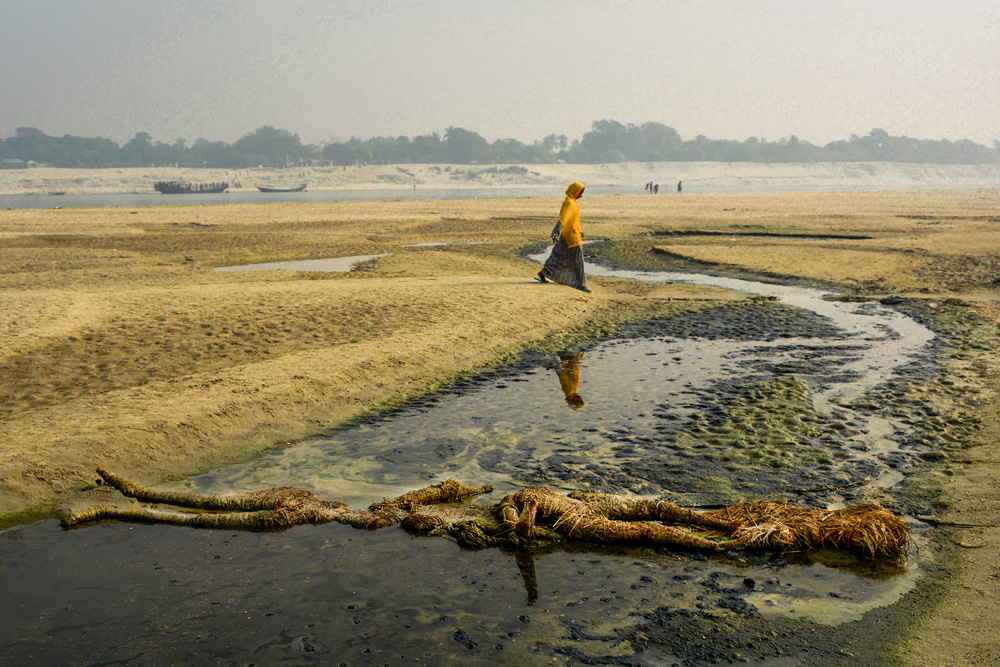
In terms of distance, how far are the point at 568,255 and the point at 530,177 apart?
527ft

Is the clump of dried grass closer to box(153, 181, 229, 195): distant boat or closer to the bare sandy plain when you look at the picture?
the bare sandy plain

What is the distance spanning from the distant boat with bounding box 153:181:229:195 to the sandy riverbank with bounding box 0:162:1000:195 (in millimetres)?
19182

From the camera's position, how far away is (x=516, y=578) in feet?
14.1

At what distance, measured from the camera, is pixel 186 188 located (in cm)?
10288

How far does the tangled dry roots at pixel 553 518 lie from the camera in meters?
4.46

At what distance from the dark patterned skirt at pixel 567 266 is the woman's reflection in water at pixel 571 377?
436cm

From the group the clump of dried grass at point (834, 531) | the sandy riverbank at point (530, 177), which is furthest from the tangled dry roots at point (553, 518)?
the sandy riverbank at point (530, 177)

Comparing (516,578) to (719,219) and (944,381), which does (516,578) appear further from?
(719,219)

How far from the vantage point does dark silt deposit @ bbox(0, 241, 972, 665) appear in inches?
142

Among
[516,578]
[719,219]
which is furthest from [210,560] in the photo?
[719,219]

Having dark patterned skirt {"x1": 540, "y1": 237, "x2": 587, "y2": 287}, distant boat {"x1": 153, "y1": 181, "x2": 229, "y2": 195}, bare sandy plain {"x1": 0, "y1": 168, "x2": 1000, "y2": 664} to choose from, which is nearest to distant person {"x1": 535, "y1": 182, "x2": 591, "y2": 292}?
dark patterned skirt {"x1": 540, "y1": 237, "x2": 587, "y2": 287}

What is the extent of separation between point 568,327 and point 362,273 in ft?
20.6

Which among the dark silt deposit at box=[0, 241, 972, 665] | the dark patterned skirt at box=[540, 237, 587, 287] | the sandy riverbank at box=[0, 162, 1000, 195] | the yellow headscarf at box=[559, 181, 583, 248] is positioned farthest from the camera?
the sandy riverbank at box=[0, 162, 1000, 195]

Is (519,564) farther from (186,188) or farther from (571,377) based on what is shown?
(186,188)
